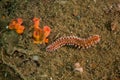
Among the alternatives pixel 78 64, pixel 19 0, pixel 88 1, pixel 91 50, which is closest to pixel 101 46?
pixel 91 50

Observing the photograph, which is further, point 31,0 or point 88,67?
point 31,0

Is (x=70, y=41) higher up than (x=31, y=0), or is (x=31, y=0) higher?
(x=31, y=0)

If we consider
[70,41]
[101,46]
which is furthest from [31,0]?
[101,46]

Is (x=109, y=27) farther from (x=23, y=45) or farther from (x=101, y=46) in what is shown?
(x=23, y=45)

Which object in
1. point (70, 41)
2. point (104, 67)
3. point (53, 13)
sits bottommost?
point (104, 67)

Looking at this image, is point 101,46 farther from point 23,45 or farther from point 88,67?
point 23,45

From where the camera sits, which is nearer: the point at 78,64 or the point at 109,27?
the point at 78,64
